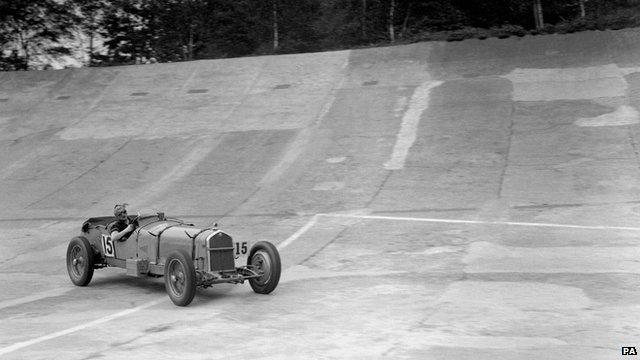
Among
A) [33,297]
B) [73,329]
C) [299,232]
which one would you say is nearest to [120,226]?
[33,297]

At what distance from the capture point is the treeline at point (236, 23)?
4788 centimetres

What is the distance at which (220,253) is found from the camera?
11602 millimetres

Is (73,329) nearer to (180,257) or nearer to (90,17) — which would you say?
(180,257)

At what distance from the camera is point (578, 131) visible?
77.8ft

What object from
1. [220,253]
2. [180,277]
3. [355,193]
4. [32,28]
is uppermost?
[32,28]

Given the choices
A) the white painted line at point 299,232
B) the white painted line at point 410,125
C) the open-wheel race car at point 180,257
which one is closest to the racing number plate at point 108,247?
the open-wheel race car at point 180,257

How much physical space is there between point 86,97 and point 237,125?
10165mm

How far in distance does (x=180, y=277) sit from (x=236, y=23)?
1750 inches

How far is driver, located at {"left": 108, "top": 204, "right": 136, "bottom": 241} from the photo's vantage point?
13039mm

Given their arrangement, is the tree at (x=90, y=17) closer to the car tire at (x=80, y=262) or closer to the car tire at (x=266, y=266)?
the car tire at (x=80, y=262)

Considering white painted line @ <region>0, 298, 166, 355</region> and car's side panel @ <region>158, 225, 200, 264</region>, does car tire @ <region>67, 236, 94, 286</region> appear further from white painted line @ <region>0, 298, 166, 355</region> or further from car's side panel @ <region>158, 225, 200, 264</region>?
white painted line @ <region>0, 298, 166, 355</region>

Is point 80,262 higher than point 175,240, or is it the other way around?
point 175,240

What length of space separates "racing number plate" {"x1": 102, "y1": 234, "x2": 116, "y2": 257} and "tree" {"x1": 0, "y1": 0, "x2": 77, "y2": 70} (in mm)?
39921

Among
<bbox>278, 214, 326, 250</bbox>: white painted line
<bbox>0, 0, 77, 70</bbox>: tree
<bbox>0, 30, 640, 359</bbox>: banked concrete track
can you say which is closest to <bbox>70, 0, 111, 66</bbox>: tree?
<bbox>0, 0, 77, 70</bbox>: tree
